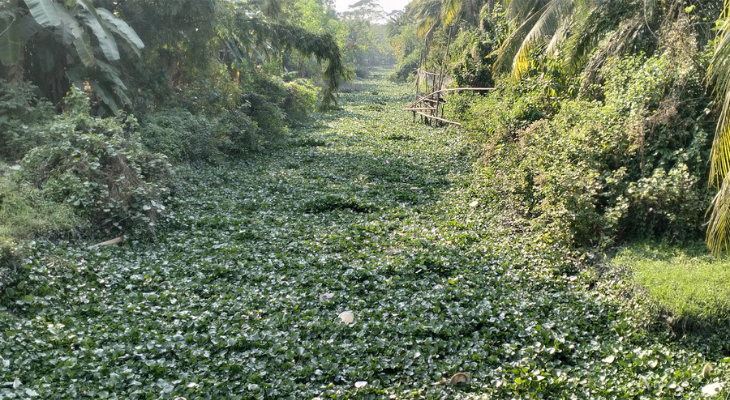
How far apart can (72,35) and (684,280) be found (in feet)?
29.8

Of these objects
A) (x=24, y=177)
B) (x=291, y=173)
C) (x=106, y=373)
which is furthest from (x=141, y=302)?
(x=291, y=173)

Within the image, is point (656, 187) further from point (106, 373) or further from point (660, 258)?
point (106, 373)

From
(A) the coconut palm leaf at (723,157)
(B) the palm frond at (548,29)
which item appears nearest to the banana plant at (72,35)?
(B) the palm frond at (548,29)

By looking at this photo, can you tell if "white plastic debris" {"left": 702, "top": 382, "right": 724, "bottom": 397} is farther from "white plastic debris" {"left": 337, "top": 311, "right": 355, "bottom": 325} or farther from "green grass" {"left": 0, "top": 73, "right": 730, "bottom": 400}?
"white plastic debris" {"left": 337, "top": 311, "right": 355, "bottom": 325}

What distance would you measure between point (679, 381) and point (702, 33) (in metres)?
5.48

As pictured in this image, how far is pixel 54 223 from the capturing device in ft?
18.7

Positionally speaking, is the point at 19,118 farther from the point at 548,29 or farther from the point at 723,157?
the point at 548,29

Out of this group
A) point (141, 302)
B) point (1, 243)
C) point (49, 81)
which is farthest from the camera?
point (49, 81)

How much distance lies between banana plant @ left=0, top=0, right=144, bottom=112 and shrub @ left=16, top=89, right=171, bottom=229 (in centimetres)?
122

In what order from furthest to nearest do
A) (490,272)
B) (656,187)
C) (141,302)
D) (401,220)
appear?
(401,220)
(490,272)
(656,187)
(141,302)

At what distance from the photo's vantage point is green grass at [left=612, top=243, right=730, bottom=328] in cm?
414

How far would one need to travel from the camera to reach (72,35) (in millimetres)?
7941

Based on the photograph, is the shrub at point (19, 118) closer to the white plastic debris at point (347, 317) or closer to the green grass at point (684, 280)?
the white plastic debris at point (347, 317)

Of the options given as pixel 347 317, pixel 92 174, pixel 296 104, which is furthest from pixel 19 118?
A: pixel 296 104
